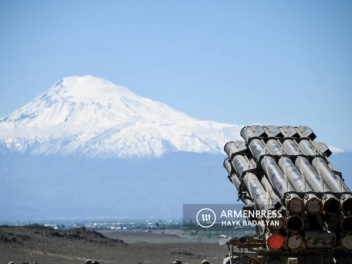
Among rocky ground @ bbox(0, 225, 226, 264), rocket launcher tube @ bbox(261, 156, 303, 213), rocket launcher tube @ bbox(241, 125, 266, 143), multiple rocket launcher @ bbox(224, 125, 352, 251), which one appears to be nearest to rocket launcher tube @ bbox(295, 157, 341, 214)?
multiple rocket launcher @ bbox(224, 125, 352, 251)

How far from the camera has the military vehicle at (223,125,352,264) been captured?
2039cm

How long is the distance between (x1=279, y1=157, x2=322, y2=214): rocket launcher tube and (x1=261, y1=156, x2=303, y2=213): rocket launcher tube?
12 centimetres

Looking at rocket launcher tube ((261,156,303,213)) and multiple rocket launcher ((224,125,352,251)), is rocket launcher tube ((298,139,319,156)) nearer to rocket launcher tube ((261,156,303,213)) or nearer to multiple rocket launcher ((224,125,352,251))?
multiple rocket launcher ((224,125,352,251))

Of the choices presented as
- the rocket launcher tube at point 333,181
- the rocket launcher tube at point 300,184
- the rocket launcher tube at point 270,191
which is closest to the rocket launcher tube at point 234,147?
the rocket launcher tube at point 270,191

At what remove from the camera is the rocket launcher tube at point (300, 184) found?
20.1 metres

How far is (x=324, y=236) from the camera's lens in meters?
20.5

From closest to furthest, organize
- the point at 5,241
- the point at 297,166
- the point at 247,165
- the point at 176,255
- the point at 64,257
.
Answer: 1. the point at 297,166
2. the point at 247,165
3. the point at 64,257
4. the point at 5,241
5. the point at 176,255

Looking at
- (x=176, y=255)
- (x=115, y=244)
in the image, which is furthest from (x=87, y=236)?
(x=176, y=255)

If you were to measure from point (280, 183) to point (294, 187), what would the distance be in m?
0.39

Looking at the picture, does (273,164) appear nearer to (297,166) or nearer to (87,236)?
(297,166)

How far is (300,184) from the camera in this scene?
2120 cm

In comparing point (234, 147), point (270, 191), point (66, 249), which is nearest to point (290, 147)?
point (270, 191)

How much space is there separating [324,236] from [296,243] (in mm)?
646

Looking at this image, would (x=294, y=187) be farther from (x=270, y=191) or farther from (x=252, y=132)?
(x=252, y=132)
